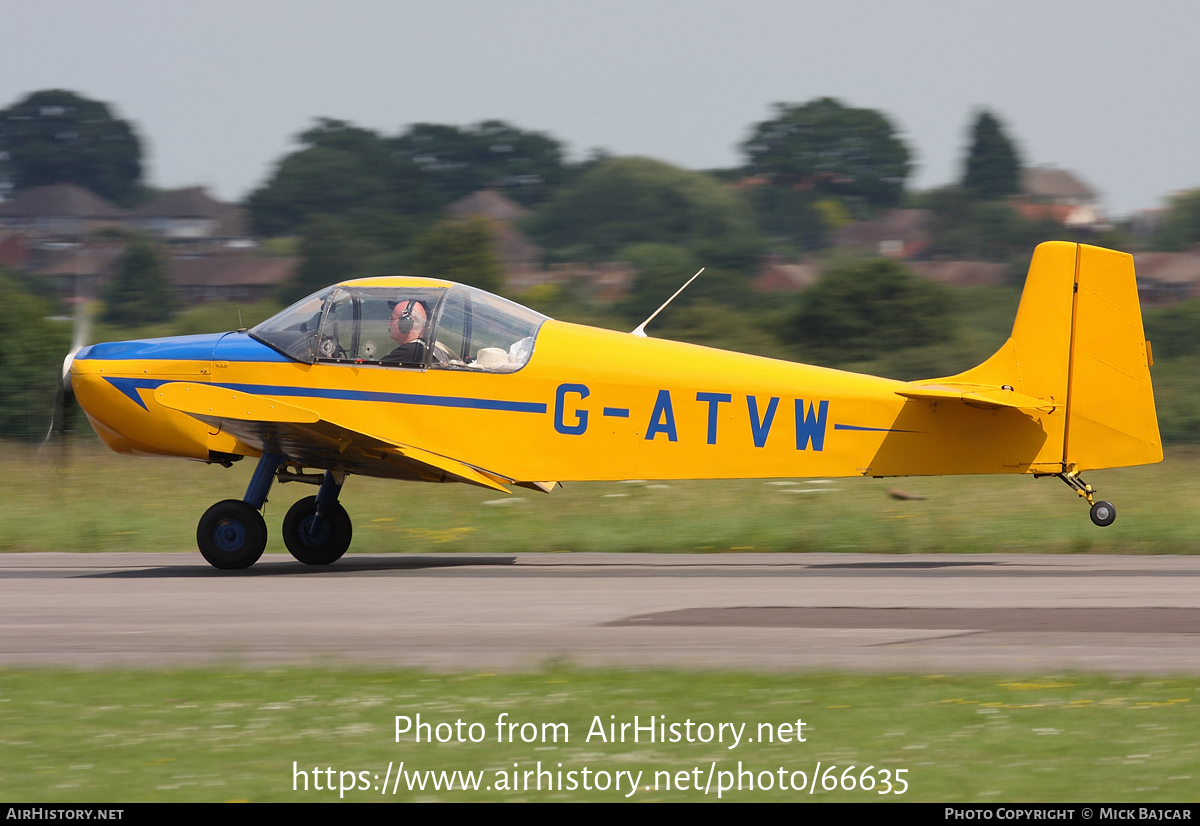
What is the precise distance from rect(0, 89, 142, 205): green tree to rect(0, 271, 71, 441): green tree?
8429cm

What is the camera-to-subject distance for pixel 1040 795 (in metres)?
4.61

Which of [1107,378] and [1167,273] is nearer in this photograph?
[1107,378]

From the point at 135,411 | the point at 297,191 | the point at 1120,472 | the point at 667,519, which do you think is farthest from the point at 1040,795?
the point at 297,191

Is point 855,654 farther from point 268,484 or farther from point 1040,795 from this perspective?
point 268,484

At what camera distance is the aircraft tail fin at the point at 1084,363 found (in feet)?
34.8

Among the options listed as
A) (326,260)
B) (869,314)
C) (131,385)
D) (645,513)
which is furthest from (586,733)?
(326,260)

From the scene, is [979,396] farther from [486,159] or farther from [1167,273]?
[486,159]

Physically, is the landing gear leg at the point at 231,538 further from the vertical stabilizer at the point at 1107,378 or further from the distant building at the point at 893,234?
the distant building at the point at 893,234

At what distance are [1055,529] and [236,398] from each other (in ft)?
26.1

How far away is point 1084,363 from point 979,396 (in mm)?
986

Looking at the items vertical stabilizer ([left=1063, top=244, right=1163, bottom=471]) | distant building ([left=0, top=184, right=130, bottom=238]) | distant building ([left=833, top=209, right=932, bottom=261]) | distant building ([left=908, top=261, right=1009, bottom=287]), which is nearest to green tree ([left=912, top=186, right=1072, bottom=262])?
distant building ([left=833, top=209, right=932, bottom=261])

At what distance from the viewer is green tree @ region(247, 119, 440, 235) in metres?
85.4

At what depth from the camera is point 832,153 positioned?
343 feet

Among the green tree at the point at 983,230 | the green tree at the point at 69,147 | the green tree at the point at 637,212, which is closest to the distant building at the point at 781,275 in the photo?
the green tree at the point at 637,212
